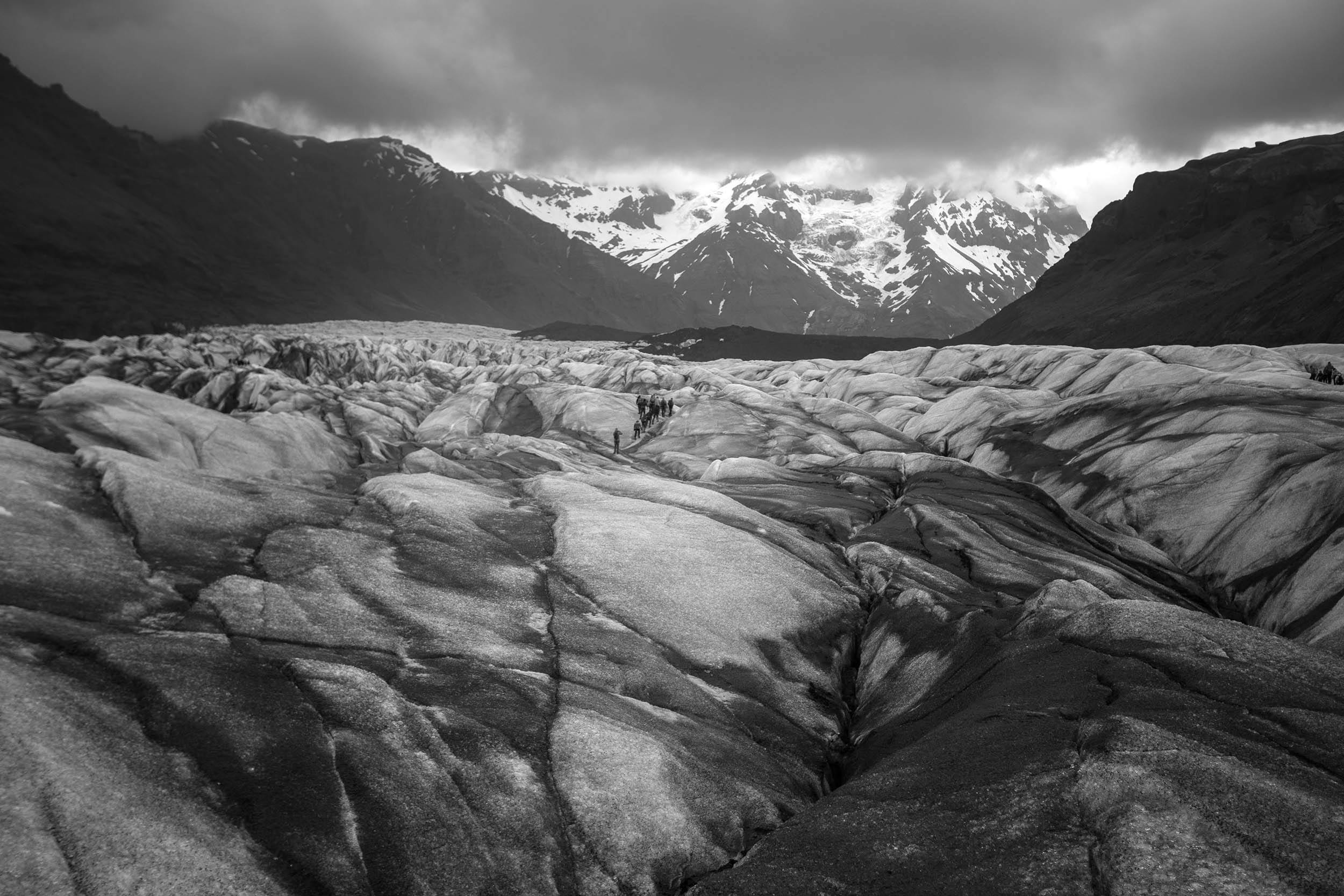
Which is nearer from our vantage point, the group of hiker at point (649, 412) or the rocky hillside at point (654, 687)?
the rocky hillside at point (654, 687)

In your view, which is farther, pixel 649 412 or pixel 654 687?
pixel 649 412

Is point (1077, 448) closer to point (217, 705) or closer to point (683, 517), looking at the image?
point (683, 517)

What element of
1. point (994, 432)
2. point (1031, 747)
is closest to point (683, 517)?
point (1031, 747)

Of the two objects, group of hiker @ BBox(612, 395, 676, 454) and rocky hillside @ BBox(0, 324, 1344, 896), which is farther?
group of hiker @ BBox(612, 395, 676, 454)

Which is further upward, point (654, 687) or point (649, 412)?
point (649, 412)
